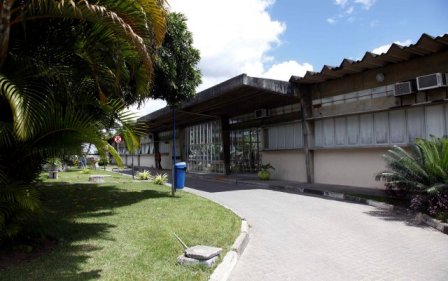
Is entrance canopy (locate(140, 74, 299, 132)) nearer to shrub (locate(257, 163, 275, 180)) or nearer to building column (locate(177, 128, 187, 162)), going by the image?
shrub (locate(257, 163, 275, 180))

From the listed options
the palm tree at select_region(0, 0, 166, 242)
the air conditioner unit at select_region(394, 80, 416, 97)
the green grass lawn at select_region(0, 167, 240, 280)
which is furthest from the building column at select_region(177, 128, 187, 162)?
the palm tree at select_region(0, 0, 166, 242)

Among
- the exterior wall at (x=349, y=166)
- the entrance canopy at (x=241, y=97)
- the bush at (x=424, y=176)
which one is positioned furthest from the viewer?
the entrance canopy at (x=241, y=97)

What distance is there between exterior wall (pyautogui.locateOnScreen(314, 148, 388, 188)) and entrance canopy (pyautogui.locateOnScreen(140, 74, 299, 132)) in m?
3.25

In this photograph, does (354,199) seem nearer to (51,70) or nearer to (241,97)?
(241,97)

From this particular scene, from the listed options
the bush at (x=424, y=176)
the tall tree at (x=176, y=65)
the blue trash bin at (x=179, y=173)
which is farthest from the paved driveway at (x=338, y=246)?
the tall tree at (x=176, y=65)

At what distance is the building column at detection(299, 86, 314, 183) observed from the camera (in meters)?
17.3

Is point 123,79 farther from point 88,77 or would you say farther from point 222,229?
point 222,229

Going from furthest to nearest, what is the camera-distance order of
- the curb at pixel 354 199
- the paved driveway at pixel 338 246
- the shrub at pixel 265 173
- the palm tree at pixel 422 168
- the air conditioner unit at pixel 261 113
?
the air conditioner unit at pixel 261 113, the shrub at pixel 265 173, the palm tree at pixel 422 168, the curb at pixel 354 199, the paved driveway at pixel 338 246

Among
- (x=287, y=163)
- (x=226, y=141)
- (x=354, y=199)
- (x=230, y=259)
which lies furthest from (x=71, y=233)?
(x=226, y=141)

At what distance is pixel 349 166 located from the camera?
15.3 meters

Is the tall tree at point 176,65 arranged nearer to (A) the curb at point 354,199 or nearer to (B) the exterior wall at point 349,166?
(A) the curb at point 354,199

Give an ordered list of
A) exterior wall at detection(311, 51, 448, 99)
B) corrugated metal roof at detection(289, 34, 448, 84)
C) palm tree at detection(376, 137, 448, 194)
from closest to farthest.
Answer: palm tree at detection(376, 137, 448, 194)
corrugated metal roof at detection(289, 34, 448, 84)
exterior wall at detection(311, 51, 448, 99)

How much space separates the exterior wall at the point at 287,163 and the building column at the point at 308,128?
0.58m

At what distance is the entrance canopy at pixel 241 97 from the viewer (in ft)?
53.2
